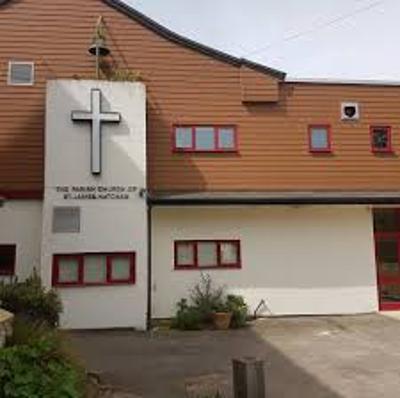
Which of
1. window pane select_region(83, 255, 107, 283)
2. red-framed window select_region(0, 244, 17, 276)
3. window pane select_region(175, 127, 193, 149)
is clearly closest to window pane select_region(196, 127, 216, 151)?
window pane select_region(175, 127, 193, 149)

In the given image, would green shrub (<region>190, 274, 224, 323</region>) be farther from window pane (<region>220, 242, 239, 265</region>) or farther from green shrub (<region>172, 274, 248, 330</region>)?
window pane (<region>220, 242, 239, 265</region>)

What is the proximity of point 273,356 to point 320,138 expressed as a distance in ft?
31.5

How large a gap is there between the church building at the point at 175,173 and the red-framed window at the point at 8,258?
0.04 metres

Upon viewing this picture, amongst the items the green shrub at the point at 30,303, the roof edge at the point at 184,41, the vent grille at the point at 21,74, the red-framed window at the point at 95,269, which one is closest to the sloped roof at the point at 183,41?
the roof edge at the point at 184,41

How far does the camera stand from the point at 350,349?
13.2 metres

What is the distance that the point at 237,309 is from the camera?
1759cm

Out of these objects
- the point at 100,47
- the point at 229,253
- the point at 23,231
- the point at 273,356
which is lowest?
the point at 273,356

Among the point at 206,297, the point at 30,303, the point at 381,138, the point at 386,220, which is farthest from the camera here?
the point at 381,138

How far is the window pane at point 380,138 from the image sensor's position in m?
20.6

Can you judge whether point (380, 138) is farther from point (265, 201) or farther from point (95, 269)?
point (95, 269)

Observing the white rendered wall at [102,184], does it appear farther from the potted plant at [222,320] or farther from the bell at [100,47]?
the potted plant at [222,320]

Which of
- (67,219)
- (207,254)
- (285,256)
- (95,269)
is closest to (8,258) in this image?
(67,219)

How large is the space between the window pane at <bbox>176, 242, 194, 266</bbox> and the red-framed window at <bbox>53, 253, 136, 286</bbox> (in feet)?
5.62

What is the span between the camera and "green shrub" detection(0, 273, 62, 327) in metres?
12.7
